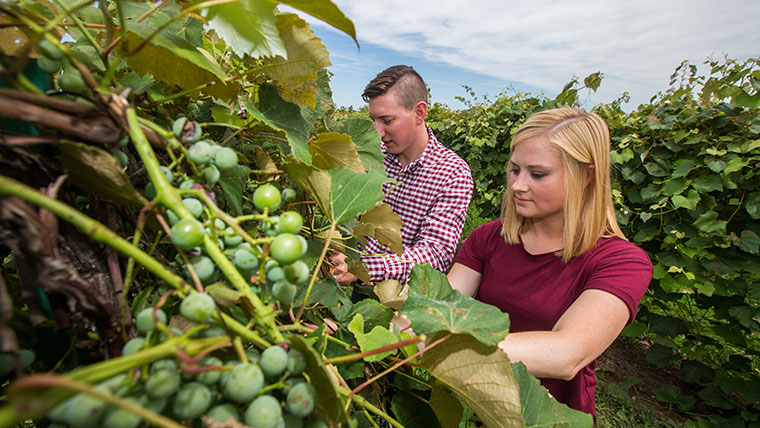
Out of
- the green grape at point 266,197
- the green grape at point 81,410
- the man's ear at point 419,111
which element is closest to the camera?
the green grape at point 81,410

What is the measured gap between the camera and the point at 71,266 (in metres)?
0.37

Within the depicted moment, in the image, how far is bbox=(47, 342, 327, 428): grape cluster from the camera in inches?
11.6

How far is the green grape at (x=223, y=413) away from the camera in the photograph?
35 cm

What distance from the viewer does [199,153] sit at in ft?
1.50

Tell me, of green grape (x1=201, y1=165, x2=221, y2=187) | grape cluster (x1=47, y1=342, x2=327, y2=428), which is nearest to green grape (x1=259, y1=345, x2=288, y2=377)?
grape cluster (x1=47, y1=342, x2=327, y2=428)

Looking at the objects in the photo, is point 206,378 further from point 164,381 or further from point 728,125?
point 728,125

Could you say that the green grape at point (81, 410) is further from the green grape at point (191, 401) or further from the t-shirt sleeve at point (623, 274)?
the t-shirt sleeve at point (623, 274)

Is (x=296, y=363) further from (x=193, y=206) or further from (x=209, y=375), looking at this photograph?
(x=193, y=206)

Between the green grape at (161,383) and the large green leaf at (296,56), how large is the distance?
0.51 m

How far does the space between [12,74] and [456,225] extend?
9.10 feet

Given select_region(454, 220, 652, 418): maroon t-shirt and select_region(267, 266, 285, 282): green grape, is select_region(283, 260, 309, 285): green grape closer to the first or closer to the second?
select_region(267, 266, 285, 282): green grape

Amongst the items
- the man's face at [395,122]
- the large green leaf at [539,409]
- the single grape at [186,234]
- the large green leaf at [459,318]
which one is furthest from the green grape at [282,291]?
the man's face at [395,122]

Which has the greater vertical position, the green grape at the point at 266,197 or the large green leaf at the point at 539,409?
the green grape at the point at 266,197

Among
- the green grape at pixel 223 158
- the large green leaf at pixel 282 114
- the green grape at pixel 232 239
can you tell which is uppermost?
the large green leaf at pixel 282 114
